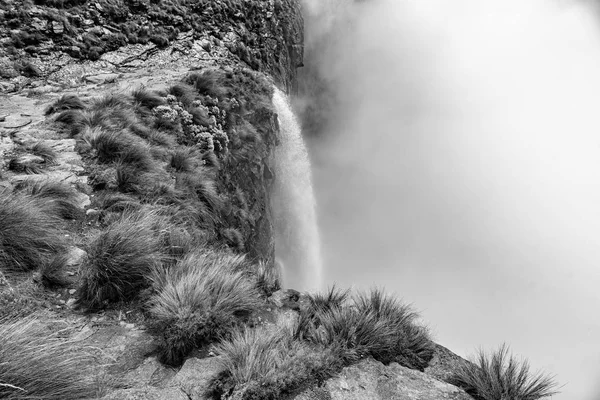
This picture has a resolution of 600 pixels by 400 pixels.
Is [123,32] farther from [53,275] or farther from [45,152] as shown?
[53,275]

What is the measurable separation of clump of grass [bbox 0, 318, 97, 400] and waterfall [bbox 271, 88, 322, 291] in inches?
634

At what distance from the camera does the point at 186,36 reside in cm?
1673

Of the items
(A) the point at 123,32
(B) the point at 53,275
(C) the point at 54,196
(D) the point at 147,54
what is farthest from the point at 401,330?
(A) the point at 123,32

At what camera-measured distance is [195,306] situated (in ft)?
11.1

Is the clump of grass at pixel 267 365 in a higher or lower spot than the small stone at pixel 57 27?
lower

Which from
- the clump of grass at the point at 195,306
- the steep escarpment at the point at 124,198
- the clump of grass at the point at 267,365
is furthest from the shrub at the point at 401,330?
the clump of grass at the point at 195,306

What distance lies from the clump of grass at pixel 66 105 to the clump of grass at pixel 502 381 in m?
10.6

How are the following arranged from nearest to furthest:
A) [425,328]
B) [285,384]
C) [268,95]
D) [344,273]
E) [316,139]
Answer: [285,384] < [425,328] < [268,95] < [344,273] < [316,139]

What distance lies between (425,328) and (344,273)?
43.5 meters

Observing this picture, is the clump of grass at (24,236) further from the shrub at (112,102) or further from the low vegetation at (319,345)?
the shrub at (112,102)

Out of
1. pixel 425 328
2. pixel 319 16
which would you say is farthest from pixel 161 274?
pixel 319 16

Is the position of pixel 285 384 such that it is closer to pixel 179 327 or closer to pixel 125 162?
pixel 179 327

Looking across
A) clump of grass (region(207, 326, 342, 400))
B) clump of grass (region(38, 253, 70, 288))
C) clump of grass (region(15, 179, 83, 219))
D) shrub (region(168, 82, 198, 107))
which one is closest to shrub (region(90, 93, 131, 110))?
shrub (region(168, 82, 198, 107))

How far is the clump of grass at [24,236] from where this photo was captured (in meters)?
3.74
